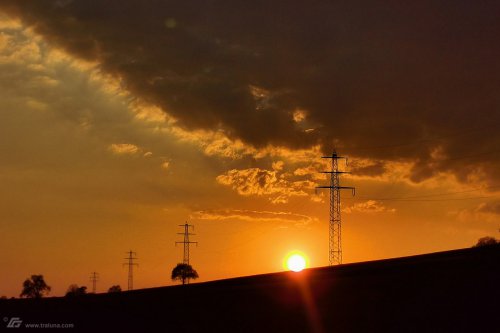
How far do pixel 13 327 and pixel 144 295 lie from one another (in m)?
8.14

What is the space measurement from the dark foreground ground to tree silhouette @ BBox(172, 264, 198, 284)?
452ft

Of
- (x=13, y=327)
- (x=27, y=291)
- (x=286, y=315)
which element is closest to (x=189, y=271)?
(x=27, y=291)

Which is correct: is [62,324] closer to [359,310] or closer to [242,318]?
[242,318]

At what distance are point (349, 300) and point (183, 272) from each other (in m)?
146

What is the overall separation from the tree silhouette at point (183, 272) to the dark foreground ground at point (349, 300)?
138 metres

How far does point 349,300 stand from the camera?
54.6ft

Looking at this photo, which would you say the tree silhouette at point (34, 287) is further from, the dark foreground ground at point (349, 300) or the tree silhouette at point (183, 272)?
the dark foreground ground at point (349, 300)

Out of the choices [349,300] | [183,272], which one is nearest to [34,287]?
[183,272]

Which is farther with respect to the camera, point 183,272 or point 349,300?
point 183,272

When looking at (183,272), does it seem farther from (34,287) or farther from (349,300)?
(349,300)

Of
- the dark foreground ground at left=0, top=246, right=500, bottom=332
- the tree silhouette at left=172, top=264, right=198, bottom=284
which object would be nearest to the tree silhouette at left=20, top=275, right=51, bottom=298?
the tree silhouette at left=172, top=264, right=198, bottom=284

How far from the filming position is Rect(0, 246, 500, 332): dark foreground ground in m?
14.6

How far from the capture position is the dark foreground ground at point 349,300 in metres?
14.6

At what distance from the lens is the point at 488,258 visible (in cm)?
1455
